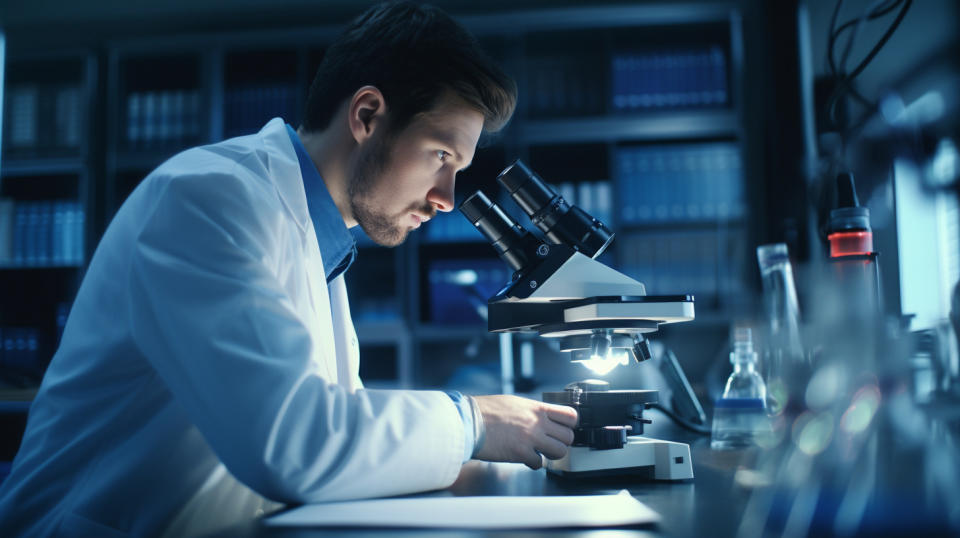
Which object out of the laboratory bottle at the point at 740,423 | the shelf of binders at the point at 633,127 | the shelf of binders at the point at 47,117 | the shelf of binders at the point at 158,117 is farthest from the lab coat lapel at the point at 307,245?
the shelf of binders at the point at 47,117

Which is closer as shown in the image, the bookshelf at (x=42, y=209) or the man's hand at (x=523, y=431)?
the man's hand at (x=523, y=431)

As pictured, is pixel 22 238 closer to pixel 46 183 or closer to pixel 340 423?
pixel 46 183

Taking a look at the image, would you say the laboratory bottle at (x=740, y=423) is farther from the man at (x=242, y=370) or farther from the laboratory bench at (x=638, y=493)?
the man at (x=242, y=370)

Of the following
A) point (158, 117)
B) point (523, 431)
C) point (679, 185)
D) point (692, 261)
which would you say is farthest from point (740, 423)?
point (158, 117)

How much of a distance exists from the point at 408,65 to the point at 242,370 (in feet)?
2.23

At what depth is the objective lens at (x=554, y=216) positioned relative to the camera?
39.0 inches

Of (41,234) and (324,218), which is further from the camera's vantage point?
(41,234)

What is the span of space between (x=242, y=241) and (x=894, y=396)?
2.40 ft

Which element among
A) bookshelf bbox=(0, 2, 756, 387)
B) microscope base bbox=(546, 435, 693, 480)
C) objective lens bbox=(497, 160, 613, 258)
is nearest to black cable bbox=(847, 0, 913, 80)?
objective lens bbox=(497, 160, 613, 258)

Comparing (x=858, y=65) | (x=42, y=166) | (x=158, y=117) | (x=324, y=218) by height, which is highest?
(x=158, y=117)

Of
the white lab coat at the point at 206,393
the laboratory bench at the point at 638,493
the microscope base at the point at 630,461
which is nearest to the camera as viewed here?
the laboratory bench at the point at 638,493

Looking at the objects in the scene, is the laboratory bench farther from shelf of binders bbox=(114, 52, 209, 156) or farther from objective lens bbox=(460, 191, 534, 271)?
shelf of binders bbox=(114, 52, 209, 156)

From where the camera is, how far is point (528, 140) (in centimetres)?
312

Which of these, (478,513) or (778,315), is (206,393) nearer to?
(478,513)
